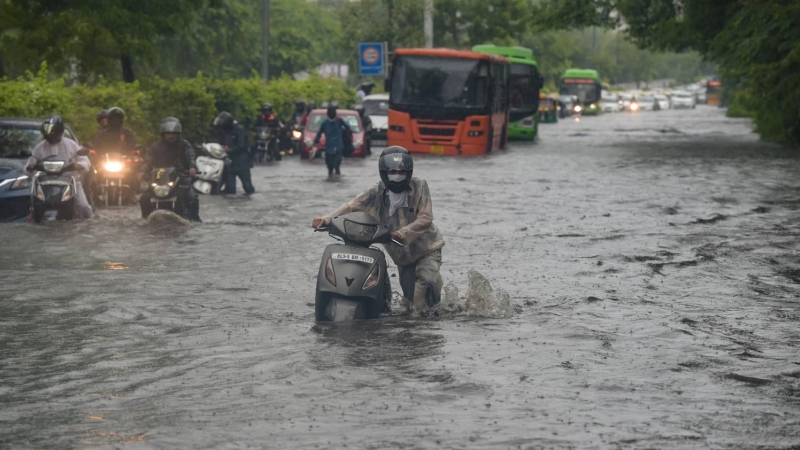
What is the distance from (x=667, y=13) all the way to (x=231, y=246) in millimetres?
37569

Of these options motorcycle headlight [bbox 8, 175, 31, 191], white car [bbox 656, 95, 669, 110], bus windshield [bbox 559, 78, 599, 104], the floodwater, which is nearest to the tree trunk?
the floodwater

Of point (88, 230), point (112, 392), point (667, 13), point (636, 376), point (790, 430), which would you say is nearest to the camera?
point (790, 430)

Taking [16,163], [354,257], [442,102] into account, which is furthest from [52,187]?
[442,102]

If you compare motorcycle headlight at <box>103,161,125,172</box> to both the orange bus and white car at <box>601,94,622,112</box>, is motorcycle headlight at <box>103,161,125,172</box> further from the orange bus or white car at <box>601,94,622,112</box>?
white car at <box>601,94,622,112</box>

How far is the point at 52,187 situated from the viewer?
18594mm

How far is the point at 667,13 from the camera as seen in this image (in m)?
51.9

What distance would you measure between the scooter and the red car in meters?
26.9

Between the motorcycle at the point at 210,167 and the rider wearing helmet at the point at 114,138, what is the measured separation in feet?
8.37

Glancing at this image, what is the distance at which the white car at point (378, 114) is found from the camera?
46688 mm

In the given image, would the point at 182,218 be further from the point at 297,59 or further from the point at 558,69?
the point at 558,69

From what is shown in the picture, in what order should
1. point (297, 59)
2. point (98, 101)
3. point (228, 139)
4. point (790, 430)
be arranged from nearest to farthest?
1. point (790, 430)
2. point (228, 139)
3. point (98, 101)
4. point (297, 59)

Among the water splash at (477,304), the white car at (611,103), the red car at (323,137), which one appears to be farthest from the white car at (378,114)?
the white car at (611,103)

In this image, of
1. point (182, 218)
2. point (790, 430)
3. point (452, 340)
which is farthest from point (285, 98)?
point (790, 430)

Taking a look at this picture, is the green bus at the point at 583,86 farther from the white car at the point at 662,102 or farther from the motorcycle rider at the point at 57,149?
the motorcycle rider at the point at 57,149
